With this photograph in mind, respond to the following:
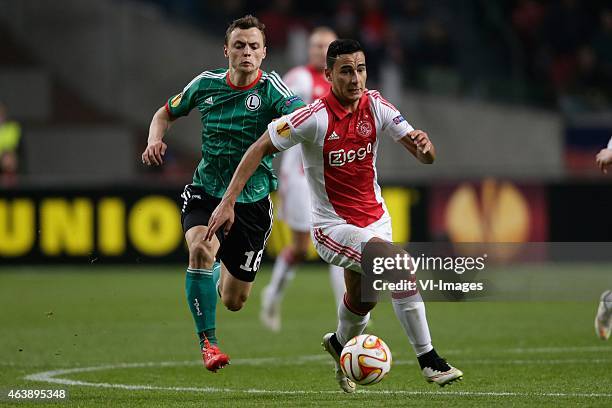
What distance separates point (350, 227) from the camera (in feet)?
23.0

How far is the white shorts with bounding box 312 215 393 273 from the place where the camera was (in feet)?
22.7

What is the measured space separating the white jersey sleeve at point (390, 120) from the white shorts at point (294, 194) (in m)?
4.41

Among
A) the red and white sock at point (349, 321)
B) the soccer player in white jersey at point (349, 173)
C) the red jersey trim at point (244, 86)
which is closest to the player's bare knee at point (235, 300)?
the red and white sock at point (349, 321)

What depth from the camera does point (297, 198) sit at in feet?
38.1

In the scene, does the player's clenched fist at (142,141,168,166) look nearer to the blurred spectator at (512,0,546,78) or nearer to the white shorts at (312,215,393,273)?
the white shorts at (312,215,393,273)

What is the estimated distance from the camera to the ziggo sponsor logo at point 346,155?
22.8ft

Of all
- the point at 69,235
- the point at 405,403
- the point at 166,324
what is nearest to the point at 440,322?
the point at 166,324

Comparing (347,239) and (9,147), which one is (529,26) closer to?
(9,147)

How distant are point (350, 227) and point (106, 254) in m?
11.1

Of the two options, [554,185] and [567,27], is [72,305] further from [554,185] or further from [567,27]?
[567,27]

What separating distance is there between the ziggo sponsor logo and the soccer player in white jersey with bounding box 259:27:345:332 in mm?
3483

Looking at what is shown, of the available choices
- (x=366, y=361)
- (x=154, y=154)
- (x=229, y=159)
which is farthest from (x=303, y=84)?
(x=366, y=361)

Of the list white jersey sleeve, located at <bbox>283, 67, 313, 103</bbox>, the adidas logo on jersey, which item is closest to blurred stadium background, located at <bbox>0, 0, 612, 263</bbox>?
white jersey sleeve, located at <bbox>283, 67, 313, 103</bbox>

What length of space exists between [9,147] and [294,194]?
9.24 m
